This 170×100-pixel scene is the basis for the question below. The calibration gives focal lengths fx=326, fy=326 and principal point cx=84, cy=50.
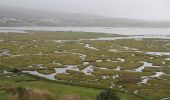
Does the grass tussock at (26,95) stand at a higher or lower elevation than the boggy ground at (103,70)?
higher

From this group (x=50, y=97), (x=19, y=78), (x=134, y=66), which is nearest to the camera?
(x=50, y=97)

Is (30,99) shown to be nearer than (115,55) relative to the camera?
Yes

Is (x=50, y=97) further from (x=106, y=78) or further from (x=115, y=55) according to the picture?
(x=115, y=55)

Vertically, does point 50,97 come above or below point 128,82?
above

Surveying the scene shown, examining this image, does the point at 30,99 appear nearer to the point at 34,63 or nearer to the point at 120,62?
the point at 34,63

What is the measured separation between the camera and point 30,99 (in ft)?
46.4

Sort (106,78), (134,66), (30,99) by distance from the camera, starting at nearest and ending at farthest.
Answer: (30,99) < (106,78) < (134,66)

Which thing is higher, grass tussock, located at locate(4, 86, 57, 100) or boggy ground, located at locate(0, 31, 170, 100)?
grass tussock, located at locate(4, 86, 57, 100)

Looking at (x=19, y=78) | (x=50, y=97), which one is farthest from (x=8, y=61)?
(x=50, y=97)

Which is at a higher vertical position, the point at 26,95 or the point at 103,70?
the point at 26,95

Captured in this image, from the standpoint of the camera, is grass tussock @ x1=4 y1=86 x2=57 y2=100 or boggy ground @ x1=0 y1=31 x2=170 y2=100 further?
boggy ground @ x1=0 y1=31 x2=170 y2=100

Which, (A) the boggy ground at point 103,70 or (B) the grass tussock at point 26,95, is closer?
(B) the grass tussock at point 26,95

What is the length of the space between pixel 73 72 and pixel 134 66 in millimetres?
15840

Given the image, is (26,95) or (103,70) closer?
(26,95)
